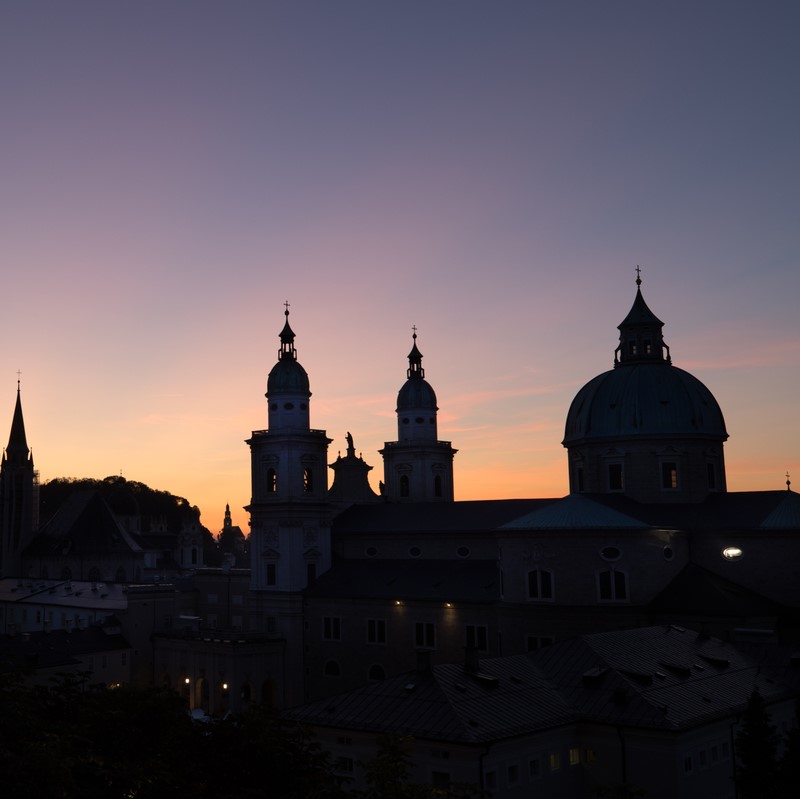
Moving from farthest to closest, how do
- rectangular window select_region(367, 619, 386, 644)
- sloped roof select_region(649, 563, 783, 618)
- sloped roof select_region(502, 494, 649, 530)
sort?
rectangular window select_region(367, 619, 386, 644) < sloped roof select_region(502, 494, 649, 530) < sloped roof select_region(649, 563, 783, 618)

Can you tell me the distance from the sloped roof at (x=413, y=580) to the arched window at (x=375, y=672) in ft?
17.1

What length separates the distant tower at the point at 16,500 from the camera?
139875mm

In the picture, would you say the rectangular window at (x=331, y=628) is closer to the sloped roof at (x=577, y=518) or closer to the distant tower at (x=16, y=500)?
the sloped roof at (x=577, y=518)

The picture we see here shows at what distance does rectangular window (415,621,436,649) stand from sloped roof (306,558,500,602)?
2050 mm

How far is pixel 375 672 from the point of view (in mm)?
76688

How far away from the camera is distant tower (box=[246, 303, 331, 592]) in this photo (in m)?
83.9

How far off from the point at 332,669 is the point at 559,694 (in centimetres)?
3973

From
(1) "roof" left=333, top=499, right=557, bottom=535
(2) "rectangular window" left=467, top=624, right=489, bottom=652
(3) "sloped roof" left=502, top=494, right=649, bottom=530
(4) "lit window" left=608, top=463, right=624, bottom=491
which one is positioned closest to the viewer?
(3) "sloped roof" left=502, top=494, right=649, bottom=530

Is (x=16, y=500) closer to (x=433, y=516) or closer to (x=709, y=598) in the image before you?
(x=433, y=516)

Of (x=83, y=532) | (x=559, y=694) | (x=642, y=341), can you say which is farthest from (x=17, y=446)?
(x=559, y=694)

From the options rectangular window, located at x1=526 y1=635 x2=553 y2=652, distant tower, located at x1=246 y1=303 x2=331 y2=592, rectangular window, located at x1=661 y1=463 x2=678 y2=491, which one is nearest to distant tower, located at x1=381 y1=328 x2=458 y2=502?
distant tower, located at x1=246 y1=303 x2=331 y2=592

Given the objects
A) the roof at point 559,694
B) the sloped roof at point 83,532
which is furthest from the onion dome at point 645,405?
the sloped roof at point 83,532

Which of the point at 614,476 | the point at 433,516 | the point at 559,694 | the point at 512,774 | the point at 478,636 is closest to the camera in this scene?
the point at 512,774

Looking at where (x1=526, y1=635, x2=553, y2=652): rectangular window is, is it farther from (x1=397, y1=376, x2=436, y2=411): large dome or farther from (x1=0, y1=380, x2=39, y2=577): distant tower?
(x1=0, y1=380, x2=39, y2=577): distant tower
